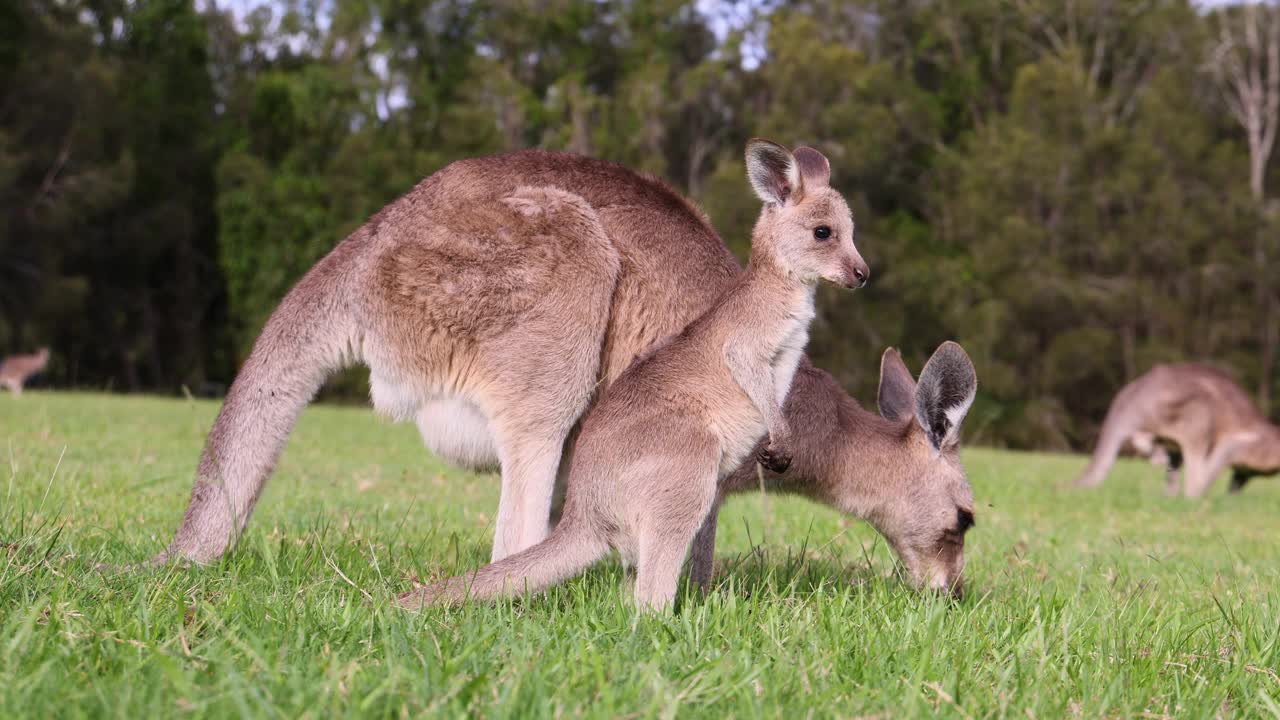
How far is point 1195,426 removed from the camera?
11023 millimetres

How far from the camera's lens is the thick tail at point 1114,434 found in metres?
10.5

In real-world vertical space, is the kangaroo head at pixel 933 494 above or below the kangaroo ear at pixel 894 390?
below

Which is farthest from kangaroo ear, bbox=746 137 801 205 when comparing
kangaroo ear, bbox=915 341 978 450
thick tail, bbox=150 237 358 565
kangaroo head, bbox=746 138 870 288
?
thick tail, bbox=150 237 358 565

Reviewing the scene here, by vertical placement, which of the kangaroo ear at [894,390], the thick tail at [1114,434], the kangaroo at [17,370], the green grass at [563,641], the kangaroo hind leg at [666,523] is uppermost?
the kangaroo ear at [894,390]

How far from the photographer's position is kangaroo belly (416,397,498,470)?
3.47m

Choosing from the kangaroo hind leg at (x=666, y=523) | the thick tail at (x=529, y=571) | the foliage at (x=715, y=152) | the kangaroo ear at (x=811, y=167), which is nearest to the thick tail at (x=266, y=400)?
the thick tail at (x=529, y=571)

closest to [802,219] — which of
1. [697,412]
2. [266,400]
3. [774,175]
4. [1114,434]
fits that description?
[774,175]

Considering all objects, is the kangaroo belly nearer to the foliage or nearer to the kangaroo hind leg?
the kangaroo hind leg

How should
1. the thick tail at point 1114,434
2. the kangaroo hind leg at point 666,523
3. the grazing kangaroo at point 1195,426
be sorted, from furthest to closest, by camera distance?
the grazing kangaroo at point 1195,426
the thick tail at point 1114,434
the kangaroo hind leg at point 666,523

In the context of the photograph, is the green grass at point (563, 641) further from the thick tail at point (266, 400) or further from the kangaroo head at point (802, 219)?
the kangaroo head at point (802, 219)

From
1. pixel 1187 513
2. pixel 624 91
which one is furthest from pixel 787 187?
pixel 624 91

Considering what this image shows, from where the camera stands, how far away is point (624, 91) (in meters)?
25.7

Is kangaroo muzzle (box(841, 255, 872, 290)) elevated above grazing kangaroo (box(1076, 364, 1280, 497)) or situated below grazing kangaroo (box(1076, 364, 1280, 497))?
above

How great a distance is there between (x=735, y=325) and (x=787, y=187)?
17.9 inches
